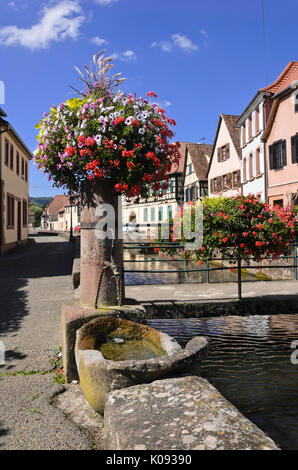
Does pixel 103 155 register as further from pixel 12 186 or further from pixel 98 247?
pixel 12 186

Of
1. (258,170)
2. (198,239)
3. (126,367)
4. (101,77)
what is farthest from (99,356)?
(258,170)

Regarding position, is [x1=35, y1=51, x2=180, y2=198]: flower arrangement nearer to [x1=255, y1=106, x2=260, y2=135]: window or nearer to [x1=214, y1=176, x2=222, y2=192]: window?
[x1=255, y1=106, x2=260, y2=135]: window

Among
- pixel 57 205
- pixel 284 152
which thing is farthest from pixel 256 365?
pixel 57 205

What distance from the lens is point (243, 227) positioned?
21.1 ft

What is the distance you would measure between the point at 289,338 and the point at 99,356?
4.06 meters

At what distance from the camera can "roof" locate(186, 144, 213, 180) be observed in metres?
36.2

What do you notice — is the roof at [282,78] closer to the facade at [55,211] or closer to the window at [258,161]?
the window at [258,161]

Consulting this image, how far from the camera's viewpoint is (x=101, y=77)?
14.0ft

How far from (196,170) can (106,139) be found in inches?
1302

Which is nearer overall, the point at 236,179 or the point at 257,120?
the point at 257,120

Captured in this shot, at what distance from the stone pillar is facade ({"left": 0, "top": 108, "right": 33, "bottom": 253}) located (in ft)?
48.8

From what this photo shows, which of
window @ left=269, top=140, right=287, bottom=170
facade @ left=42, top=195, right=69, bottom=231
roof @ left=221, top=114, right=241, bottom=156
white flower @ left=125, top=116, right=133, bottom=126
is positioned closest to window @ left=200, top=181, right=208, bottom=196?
roof @ left=221, top=114, right=241, bottom=156

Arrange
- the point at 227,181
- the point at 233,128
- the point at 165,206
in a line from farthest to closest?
the point at 165,206, the point at 227,181, the point at 233,128

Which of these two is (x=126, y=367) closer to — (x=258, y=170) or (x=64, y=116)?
(x=64, y=116)
